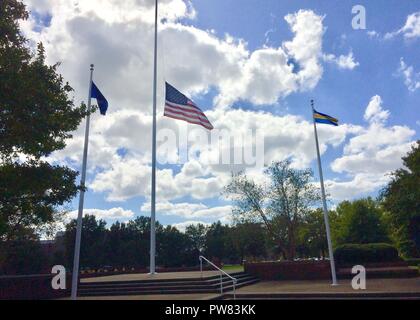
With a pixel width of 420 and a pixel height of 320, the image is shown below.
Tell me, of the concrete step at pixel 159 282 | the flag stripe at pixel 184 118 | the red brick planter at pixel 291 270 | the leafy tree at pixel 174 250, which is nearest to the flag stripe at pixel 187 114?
the flag stripe at pixel 184 118

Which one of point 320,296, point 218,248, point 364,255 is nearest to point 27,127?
point 320,296

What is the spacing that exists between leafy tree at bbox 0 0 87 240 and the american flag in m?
7.42

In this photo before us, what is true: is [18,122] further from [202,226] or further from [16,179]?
[202,226]

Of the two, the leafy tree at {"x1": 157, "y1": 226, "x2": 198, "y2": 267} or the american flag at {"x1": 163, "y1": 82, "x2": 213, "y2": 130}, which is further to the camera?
the leafy tree at {"x1": 157, "y1": 226, "x2": 198, "y2": 267}

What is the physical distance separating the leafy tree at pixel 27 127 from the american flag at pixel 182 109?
7.42 meters

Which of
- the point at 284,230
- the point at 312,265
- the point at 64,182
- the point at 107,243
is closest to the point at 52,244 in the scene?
the point at 107,243

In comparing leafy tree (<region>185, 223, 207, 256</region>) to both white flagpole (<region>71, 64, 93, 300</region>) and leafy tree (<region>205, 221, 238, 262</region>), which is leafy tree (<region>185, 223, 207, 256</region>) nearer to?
leafy tree (<region>205, 221, 238, 262</region>)

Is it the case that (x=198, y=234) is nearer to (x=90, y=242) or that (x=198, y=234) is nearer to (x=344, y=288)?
(x=90, y=242)

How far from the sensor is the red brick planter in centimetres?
2216

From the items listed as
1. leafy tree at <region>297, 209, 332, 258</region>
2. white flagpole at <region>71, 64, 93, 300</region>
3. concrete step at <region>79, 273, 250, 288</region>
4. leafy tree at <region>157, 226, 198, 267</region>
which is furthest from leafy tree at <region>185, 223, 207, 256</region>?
white flagpole at <region>71, 64, 93, 300</region>

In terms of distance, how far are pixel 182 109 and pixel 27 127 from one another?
9741 millimetres

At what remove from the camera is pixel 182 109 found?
1970 centimetres
